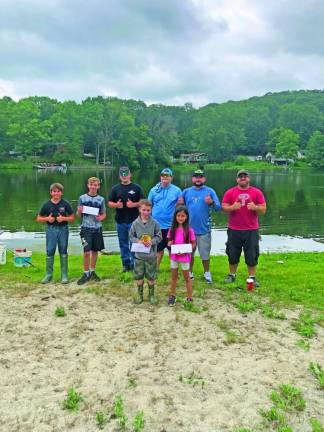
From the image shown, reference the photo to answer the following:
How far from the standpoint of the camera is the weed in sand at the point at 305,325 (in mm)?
5906

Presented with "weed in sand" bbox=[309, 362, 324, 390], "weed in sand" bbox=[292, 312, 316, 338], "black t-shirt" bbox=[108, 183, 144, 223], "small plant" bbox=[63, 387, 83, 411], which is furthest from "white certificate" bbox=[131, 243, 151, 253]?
"weed in sand" bbox=[309, 362, 324, 390]

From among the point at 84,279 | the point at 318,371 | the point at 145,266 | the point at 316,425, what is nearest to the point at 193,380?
the point at 316,425

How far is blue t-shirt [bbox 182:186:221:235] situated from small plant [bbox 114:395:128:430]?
4.44 meters

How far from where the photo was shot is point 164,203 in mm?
8117

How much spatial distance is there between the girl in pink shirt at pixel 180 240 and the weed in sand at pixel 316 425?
11.2ft

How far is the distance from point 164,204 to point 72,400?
4.59 metres

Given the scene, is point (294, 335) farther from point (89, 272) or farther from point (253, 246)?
point (89, 272)

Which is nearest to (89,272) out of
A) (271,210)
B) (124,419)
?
(124,419)

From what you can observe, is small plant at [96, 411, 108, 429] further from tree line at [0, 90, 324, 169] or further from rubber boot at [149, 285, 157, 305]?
tree line at [0, 90, 324, 169]

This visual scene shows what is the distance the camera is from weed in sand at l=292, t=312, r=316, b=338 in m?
5.91

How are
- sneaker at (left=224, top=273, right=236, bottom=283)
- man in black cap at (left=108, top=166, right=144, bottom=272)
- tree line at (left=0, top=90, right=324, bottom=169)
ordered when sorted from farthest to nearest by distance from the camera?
tree line at (left=0, top=90, right=324, bottom=169)
man in black cap at (left=108, top=166, right=144, bottom=272)
sneaker at (left=224, top=273, right=236, bottom=283)

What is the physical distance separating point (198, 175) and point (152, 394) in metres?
4.68

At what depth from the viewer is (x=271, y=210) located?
27797 mm

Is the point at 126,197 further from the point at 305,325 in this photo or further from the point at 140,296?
the point at 305,325
